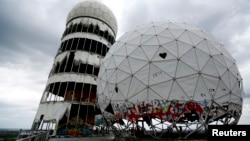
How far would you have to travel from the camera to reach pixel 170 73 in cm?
1400

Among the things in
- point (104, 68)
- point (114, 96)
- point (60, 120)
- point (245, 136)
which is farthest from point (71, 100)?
point (245, 136)

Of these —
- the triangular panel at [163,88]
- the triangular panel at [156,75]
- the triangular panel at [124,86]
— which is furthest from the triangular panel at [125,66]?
the triangular panel at [163,88]

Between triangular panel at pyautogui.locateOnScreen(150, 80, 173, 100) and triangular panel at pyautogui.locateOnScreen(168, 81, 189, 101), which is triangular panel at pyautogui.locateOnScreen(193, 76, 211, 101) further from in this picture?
triangular panel at pyautogui.locateOnScreen(150, 80, 173, 100)

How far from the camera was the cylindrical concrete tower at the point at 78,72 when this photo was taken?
25.6 meters

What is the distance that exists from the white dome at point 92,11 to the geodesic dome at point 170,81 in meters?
18.4

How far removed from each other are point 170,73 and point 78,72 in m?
17.8

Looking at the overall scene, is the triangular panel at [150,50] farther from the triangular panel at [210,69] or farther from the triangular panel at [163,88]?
the triangular panel at [210,69]

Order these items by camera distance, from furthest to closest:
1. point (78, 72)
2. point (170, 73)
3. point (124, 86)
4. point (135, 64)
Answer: point (78, 72)
point (135, 64)
point (124, 86)
point (170, 73)

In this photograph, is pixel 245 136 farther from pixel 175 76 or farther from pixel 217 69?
pixel 217 69

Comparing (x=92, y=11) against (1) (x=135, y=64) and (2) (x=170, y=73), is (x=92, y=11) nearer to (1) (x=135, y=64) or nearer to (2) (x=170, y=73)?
(1) (x=135, y=64)

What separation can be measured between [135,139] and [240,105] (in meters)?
9.57

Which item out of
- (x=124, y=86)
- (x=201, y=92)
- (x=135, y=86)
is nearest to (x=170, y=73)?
(x=201, y=92)

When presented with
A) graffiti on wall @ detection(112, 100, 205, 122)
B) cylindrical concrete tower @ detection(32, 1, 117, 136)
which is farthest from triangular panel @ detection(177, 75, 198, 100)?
cylindrical concrete tower @ detection(32, 1, 117, 136)

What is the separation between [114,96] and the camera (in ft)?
51.2
